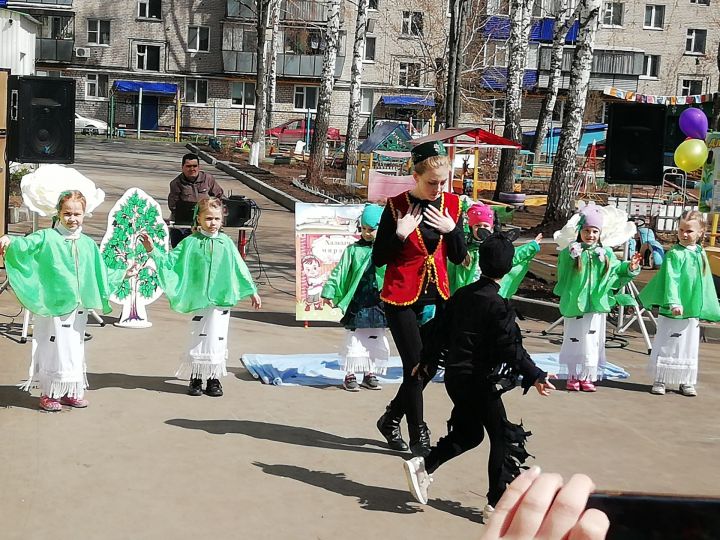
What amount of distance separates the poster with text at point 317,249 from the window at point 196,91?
52.4m

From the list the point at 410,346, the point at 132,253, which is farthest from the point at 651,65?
the point at 410,346

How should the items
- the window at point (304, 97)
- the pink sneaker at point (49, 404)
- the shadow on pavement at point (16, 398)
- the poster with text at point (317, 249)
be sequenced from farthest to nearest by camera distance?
1. the window at point (304, 97)
2. the poster with text at point (317, 249)
3. the shadow on pavement at point (16, 398)
4. the pink sneaker at point (49, 404)

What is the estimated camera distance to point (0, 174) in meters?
14.4

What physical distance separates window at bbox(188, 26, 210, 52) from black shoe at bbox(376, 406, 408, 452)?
5768 cm

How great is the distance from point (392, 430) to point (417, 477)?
3.52 feet

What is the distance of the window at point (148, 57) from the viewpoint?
61719 mm

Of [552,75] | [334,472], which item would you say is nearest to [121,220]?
[334,472]

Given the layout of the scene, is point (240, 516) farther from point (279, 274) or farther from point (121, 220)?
point (279, 274)

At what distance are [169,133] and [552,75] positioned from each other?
35.1 m

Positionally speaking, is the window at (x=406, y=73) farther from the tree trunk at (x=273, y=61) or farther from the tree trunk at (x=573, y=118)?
the tree trunk at (x=573, y=118)

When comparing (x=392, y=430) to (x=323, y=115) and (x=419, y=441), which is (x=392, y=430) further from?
(x=323, y=115)

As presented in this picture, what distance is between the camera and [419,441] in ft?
21.3

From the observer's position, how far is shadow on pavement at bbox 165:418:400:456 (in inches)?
287

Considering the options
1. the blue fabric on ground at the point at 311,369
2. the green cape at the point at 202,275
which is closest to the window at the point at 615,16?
the blue fabric on ground at the point at 311,369
